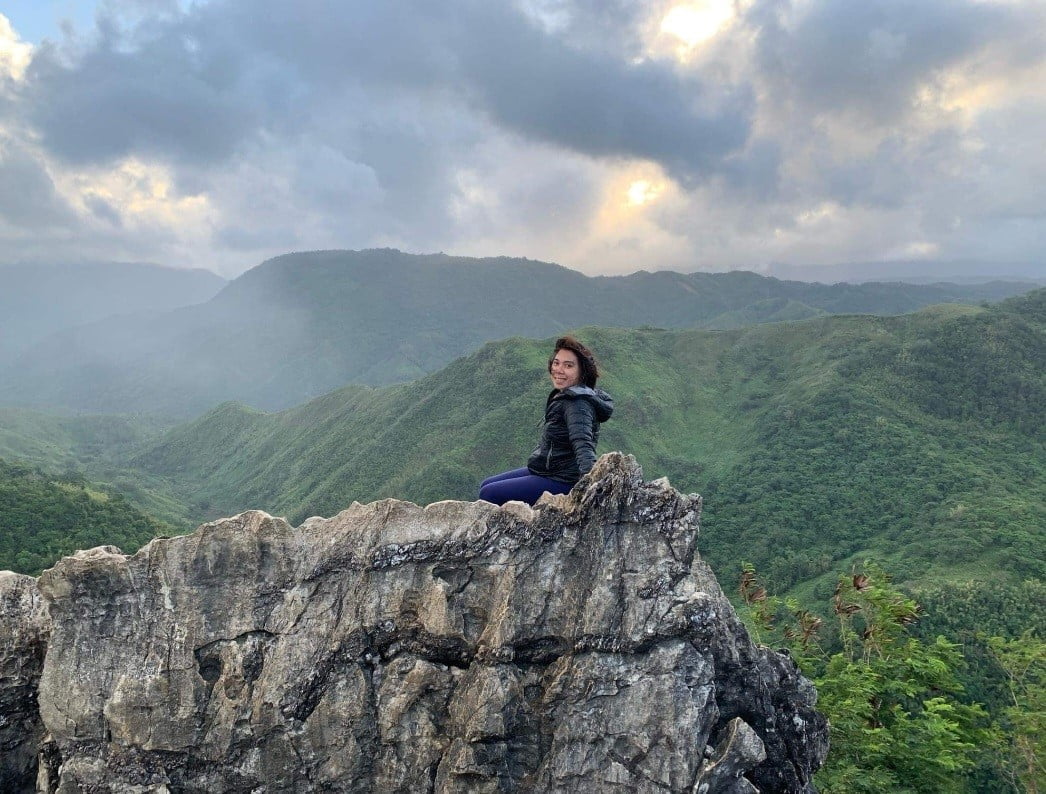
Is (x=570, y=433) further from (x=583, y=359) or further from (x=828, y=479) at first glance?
(x=828, y=479)

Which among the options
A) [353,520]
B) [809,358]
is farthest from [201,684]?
[809,358]

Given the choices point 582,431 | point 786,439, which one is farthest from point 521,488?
point 786,439

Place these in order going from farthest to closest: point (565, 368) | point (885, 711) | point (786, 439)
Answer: point (786, 439) < point (885, 711) < point (565, 368)

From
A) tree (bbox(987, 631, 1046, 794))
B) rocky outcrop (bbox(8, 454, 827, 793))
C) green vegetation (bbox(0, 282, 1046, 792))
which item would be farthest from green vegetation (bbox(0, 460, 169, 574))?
tree (bbox(987, 631, 1046, 794))

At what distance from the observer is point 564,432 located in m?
12.2

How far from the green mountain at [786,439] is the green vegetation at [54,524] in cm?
3180

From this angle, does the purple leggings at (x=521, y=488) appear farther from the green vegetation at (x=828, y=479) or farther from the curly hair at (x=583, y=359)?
the green vegetation at (x=828, y=479)

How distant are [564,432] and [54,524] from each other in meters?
81.5

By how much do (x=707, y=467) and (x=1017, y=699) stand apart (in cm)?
8663

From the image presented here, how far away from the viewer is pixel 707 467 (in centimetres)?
11444

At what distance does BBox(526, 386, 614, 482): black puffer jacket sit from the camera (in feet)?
37.9

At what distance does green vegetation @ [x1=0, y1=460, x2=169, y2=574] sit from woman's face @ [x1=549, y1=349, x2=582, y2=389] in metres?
67.0

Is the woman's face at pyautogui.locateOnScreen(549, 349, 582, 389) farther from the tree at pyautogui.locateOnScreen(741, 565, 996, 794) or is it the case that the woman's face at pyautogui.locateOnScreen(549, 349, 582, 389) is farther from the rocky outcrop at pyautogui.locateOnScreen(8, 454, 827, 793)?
the tree at pyautogui.locateOnScreen(741, 565, 996, 794)

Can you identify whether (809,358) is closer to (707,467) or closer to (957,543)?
(707,467)
